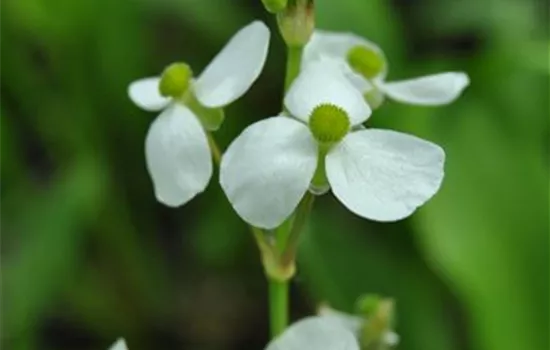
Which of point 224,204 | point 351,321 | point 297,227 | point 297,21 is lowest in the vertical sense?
point 224,204

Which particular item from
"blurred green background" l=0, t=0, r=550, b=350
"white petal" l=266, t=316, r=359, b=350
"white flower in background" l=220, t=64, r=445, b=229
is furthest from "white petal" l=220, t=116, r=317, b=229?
"blurred green background" l=0, t=0, r=550, b=350

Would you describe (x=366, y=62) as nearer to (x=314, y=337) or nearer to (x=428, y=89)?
(x=428, y=89)

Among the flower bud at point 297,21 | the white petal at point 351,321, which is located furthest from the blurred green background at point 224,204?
the flower bud at point 297,21

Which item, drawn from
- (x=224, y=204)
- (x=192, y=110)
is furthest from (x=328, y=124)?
(x=224, y=204)

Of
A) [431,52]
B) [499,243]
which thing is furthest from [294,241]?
[431,52]

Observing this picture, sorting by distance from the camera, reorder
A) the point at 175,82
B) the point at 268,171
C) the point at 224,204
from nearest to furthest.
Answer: the point at 268,171
the point at 175,82
the point at 224,204

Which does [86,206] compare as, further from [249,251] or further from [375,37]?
[375,37]
